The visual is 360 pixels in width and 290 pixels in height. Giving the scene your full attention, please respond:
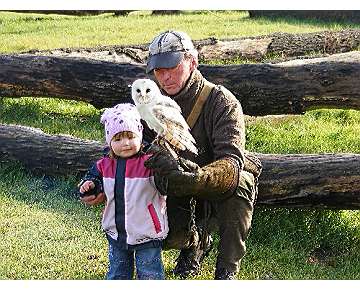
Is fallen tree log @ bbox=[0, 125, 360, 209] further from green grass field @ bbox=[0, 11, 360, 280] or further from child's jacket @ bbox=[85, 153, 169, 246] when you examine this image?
child's jacket @ bbox=[85, 153, 169, 246]

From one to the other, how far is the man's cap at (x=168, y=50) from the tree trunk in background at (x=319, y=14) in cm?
1426

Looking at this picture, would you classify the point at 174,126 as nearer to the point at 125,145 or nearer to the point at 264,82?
the point at 125,145

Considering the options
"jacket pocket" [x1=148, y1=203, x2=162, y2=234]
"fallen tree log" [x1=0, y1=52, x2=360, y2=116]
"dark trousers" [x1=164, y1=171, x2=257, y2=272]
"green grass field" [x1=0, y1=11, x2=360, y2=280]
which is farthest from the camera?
"fallen tree log" [x1=0, y1=52, x2=360, y2=116]

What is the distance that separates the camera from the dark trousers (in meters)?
4.11

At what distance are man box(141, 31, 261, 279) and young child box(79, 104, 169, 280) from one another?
0.13m

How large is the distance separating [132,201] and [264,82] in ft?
11.9

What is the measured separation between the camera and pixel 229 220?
4125 millimetres

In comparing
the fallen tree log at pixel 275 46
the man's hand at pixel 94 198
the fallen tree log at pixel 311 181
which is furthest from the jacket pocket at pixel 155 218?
the fallen tree log at pixel 275 46

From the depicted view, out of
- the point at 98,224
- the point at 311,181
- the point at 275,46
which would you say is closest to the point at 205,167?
the point at 311,181

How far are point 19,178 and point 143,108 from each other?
2.81 m

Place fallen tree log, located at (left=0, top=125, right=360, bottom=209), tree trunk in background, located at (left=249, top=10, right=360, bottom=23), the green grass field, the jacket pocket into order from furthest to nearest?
tree trunk in background, located at (left=249, top=10, right=360, bottom=23)
fallen tree log, located at (left=0, top=125, right=360, bottom=209)
the green grass field
the jacket pocket

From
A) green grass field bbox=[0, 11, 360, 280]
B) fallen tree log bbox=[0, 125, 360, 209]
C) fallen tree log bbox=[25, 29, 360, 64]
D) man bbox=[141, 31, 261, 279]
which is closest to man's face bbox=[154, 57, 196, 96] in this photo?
man bbox=[141, 31, 261, 279]

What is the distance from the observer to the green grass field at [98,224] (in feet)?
15.3

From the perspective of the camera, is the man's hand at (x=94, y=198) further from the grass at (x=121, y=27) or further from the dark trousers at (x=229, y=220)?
the grass at (x=121, y=27)
